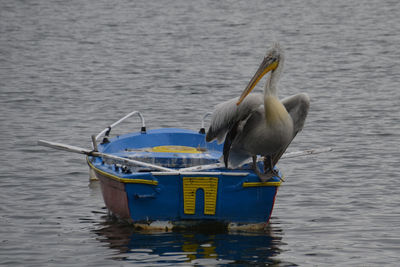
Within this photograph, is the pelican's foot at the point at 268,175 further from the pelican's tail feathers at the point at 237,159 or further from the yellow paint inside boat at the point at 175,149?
the yellow paint inside boat at the point at 175,149

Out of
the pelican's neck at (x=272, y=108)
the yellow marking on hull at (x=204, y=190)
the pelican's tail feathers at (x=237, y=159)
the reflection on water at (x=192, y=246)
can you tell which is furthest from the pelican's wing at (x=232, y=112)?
the reflection on water at (x=192, y=246)

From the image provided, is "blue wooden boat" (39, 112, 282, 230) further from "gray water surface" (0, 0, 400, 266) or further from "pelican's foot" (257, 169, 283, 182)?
"gray water surface" (0, 0, 400, 266)

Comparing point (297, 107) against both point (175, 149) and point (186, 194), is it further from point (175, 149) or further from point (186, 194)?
point (175, 149)

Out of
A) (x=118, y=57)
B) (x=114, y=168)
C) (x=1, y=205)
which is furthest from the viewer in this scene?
(x=118, y=57)

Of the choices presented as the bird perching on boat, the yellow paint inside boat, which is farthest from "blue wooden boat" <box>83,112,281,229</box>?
the yellow paint inside boat

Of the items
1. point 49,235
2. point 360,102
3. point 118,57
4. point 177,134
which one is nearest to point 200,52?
point 118,57

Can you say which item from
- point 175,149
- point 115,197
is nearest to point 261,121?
→ point 115,197

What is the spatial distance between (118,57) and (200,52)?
134 inches

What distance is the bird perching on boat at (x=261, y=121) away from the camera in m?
10.2

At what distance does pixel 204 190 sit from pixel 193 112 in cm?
1090

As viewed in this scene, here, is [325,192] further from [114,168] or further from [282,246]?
[114,168]

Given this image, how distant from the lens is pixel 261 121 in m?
10.4

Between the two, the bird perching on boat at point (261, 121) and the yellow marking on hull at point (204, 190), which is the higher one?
the bird perching on boat at point (261, 121)

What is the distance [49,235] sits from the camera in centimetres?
1124
